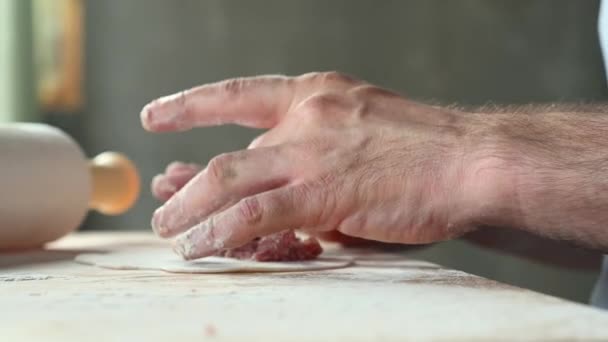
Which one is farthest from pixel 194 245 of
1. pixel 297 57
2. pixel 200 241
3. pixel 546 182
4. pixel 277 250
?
pixel 297 57

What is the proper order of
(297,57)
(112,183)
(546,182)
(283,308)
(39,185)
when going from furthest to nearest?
(297,57) → (112,183) → (39,185) → (546,182) → (283,308)

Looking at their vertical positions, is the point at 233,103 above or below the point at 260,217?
above

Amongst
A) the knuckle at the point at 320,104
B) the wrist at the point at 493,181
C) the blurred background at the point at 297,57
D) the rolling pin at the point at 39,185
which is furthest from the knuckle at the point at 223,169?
the blurred background at the point at 297,57

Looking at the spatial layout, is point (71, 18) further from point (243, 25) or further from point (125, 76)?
point (243, 25)

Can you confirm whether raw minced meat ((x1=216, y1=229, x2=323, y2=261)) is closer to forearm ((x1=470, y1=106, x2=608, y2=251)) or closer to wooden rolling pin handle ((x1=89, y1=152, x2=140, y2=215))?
forearm ((x1=470, y1=106, x2=608, y2=251))

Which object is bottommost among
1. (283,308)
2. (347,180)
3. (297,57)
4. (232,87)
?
(283,308)

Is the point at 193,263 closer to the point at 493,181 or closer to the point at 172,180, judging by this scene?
the point at 172,180

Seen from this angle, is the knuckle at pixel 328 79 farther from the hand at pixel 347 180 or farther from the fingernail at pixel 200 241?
the fingernail at pixel 200 241

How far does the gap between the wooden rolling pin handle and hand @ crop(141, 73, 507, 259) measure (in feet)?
1.37

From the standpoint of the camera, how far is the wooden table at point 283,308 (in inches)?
21.9

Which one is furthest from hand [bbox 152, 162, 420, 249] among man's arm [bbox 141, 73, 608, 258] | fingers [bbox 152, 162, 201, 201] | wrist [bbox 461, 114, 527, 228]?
wrist [bbox 461, 114, 527, 228]

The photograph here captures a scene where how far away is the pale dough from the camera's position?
2.96ft

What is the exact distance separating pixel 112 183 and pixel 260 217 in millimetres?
551

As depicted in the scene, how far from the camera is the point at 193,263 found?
0.94 meters
